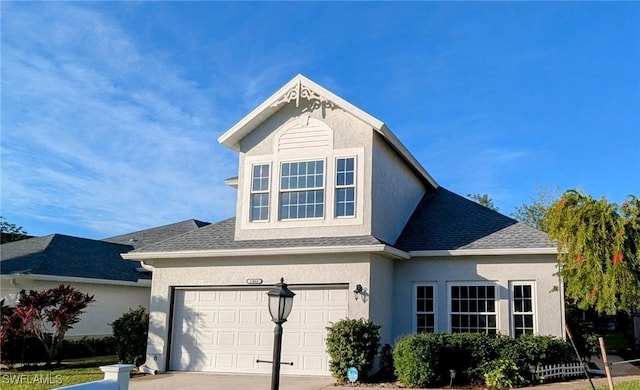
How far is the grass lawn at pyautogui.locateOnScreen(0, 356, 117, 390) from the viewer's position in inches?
464

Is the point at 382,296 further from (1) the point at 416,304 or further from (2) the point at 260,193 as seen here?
(2) the point at 260,193

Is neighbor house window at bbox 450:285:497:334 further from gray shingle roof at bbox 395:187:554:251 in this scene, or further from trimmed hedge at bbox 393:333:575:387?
trimmed hedge at bbox 393:333:575:387

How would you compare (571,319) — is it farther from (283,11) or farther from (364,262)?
(283,11)

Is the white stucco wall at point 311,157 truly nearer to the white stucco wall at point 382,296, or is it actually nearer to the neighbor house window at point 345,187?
the neighbor house window at point 345,187

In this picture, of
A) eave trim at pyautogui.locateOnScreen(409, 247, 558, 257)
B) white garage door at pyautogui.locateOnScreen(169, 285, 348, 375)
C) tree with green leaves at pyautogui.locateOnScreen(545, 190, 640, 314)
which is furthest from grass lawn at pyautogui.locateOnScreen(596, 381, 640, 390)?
white garage door at pyautogui.locateOnScreen(169, 285, 348, 375)

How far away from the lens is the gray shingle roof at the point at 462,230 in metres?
13.7

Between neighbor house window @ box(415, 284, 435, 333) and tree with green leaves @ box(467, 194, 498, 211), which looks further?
tree with green leaves @ box(467, 194, 498, 211)

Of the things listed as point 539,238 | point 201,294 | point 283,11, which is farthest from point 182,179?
point 539,238

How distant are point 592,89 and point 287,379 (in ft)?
39.3

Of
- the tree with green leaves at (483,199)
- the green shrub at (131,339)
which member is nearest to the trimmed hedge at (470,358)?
the green shrub at (131,339)

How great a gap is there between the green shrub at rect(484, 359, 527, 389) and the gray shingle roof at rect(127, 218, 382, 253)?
12.1ft

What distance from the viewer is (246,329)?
13875mm

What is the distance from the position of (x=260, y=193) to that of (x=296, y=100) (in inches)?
106

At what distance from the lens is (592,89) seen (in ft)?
52.4
